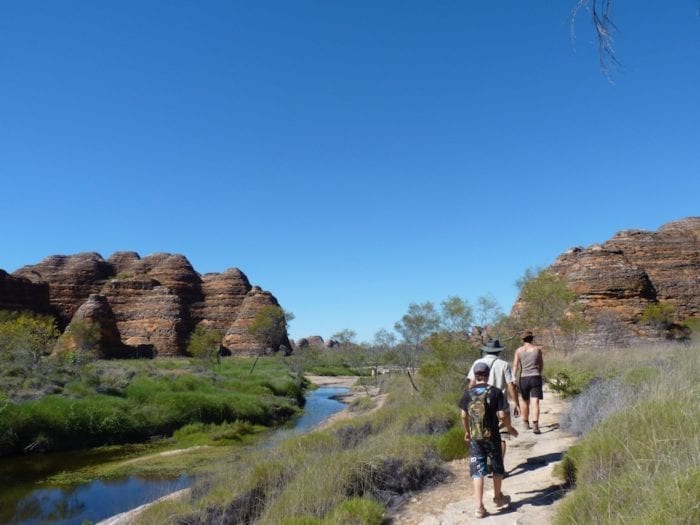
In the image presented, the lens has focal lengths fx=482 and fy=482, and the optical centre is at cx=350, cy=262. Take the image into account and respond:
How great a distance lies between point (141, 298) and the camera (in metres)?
68.8

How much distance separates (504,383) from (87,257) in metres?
84.8

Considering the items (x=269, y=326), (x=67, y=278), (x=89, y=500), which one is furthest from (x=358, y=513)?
(x=67, y=278)

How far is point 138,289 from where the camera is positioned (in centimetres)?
6981

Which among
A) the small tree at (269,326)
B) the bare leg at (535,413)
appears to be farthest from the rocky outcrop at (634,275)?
the small tree at (269,326)

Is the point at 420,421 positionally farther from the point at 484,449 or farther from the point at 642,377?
the point at 484,449

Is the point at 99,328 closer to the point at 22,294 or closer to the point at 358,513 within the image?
the point at 22,294

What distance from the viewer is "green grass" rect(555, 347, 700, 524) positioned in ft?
10.1

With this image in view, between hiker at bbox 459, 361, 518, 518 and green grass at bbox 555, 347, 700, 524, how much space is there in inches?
32.4

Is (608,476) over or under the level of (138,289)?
under

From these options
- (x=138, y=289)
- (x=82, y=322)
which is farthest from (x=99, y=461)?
(x=138, y=289)

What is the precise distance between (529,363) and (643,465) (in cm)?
411

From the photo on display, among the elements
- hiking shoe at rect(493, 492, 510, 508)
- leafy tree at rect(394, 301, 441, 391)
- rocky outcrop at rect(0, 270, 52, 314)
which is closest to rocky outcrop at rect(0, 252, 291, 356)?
rocky outcrop at rect(0, 270, 52, 314)

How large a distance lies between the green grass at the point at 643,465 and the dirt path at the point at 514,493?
0.47 metres

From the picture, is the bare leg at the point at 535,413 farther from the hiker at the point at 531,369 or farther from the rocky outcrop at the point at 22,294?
the rocky outcrop at the point at 22,294
